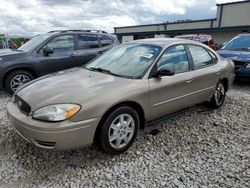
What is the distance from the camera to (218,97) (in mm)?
5039

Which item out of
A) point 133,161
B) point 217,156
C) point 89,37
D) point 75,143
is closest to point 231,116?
point 217,156

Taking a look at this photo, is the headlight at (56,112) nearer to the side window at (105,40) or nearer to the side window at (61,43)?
the side window at (61,43)

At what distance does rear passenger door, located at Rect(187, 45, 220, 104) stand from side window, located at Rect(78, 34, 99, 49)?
3.63 meters

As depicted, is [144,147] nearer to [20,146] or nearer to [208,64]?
[20,146]

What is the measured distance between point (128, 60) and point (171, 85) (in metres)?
0.78

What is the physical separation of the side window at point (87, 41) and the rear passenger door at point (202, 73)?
11.9 ft

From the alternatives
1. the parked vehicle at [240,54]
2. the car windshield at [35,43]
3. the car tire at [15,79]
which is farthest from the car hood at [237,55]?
the car tire at [15,79]

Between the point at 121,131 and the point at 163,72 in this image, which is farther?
the point at 163,72

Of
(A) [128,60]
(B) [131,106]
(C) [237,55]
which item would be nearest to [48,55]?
(A) [128,60]

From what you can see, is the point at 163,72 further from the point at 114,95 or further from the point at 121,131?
the point at 121,131

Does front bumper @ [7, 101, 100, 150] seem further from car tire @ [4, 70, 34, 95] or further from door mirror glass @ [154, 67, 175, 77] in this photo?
car tire @ [4, 70, 34, 95]

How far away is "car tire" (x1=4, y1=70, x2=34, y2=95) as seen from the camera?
5.78m

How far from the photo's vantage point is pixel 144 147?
3.50 metres

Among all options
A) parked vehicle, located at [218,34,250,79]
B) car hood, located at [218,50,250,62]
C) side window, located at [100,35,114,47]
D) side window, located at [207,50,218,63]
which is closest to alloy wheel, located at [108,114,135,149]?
side window, located at [207,50,218,63]
